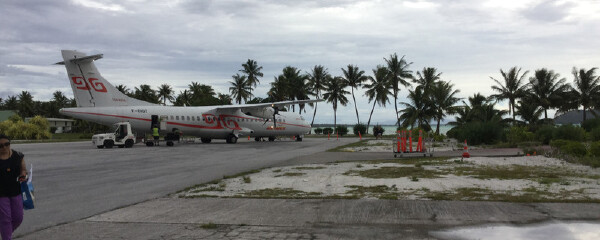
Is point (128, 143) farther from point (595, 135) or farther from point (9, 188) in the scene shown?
point (595, 135)

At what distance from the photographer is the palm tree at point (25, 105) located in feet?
320

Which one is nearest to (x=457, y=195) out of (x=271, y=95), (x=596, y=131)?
(x=596, y=131)

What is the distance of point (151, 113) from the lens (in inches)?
1187

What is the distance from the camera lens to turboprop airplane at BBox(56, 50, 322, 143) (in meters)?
27.6

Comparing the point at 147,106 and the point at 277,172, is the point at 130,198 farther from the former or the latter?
the point at 147,106

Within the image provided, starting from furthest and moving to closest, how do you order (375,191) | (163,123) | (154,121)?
(163,123), (154,121), (375,191)

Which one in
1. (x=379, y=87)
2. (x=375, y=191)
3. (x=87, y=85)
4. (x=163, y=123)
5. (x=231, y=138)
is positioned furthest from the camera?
(x=379, y=87)

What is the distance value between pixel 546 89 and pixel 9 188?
58.2 meters

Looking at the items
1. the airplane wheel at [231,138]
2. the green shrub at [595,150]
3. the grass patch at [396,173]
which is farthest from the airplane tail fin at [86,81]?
the green shrub at [595,150]

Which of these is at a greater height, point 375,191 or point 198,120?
point 198,120

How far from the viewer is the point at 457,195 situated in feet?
27.3

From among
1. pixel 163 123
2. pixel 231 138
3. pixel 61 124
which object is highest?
pixel 61 124

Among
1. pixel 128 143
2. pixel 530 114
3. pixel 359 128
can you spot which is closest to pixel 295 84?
pixel 359 128

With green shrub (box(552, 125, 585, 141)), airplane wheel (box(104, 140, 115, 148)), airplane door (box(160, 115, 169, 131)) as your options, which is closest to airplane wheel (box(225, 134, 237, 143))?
airplane door (box(160, 115, 169, 131))
